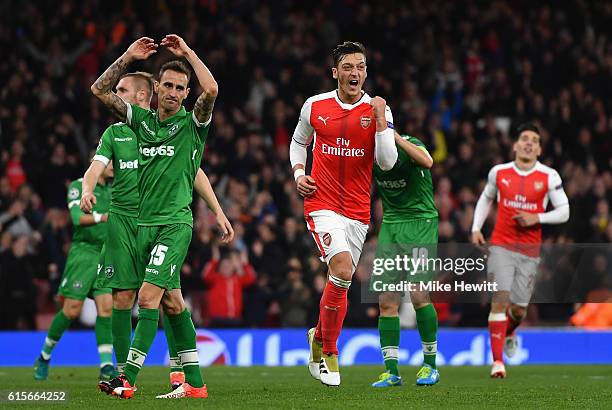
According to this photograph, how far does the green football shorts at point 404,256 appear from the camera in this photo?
37.5 ft

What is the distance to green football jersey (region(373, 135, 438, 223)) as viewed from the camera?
11.6 m

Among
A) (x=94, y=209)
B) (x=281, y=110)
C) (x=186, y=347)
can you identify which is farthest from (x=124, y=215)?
(x=281, y=110)

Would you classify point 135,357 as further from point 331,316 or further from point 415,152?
point 415,152

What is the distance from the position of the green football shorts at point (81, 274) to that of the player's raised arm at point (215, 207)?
13.0 ft

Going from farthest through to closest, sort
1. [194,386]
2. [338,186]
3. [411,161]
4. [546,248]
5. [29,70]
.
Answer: [29,70], [546,248], [411,161], [338,186], [194,386]

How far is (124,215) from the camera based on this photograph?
34.9 feet

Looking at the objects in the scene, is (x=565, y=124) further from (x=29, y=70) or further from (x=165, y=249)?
(x=165, y=249)

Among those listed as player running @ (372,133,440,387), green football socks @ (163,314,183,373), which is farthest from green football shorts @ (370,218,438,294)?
green football socks @ (163,314,183,373)

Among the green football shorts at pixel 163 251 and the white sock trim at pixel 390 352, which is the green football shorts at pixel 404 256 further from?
the green football shorts at pixel 163 251

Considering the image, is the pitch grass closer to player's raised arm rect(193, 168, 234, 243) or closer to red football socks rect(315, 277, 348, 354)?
red football socks rect(315, 277, 348, 354)

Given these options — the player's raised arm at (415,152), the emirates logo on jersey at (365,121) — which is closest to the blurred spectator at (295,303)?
the player's raised arm at (415,152)

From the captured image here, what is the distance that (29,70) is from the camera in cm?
2264

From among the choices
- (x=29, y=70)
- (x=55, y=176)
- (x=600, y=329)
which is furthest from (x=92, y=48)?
(x=600, y=329)

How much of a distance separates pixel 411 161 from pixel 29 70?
42.6 feet
